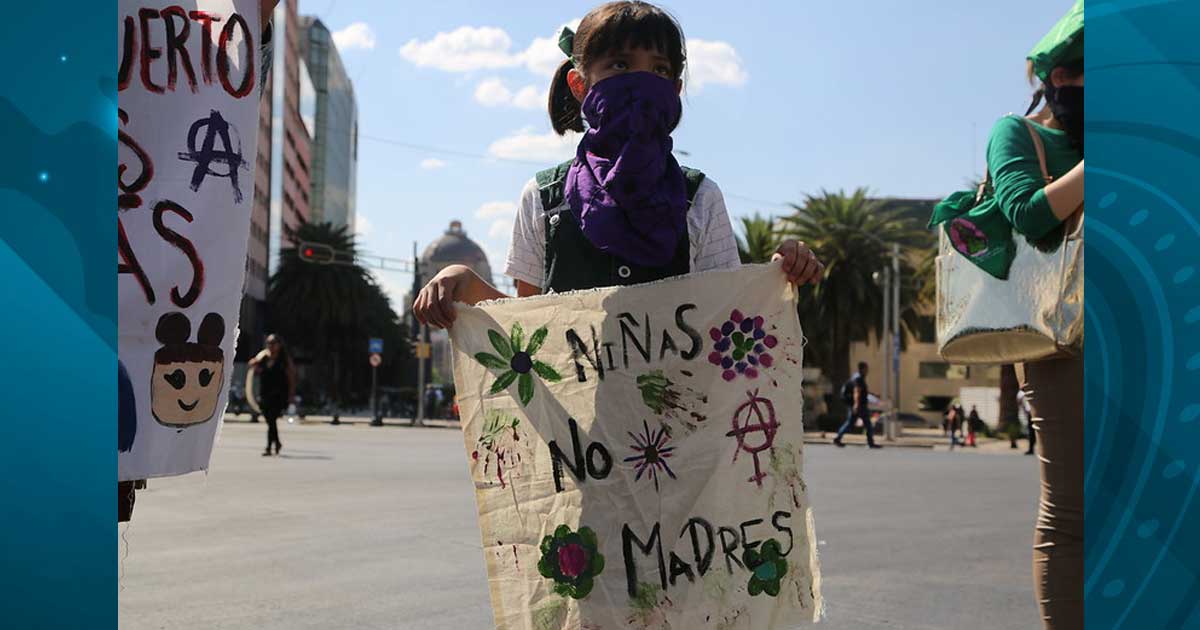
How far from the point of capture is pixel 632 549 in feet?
7.68

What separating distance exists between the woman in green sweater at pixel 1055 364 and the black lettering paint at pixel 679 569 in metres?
1.13

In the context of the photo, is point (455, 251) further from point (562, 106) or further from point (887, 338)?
point (562, 106)

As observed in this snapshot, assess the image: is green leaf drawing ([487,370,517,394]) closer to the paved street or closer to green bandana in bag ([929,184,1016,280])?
the paved street

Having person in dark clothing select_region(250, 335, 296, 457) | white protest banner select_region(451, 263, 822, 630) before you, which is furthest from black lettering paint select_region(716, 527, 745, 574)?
person in dark clothing select_region(250, 335, 296, 457)

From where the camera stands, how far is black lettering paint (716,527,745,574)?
2.36 metres

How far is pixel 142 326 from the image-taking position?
7.36ft

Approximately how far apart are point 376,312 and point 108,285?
261 feet

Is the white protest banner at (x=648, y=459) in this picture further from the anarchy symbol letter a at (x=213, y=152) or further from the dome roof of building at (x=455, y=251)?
the dome roof of building at (x=455, y=251)

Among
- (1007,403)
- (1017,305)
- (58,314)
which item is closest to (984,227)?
(1017,305)

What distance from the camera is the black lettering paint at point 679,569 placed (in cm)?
234

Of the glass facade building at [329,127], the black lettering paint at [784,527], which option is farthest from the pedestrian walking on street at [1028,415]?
the glass facade building at [329,127]

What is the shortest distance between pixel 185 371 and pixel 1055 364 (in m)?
1.98

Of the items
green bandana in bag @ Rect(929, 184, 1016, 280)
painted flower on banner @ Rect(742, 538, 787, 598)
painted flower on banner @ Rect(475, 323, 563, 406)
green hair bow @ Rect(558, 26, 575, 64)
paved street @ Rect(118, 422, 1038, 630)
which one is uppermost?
green hair bow @ Rect(558, 26, 575, 64)

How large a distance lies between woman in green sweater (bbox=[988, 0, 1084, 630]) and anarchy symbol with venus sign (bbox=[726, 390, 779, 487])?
3.03 ft
